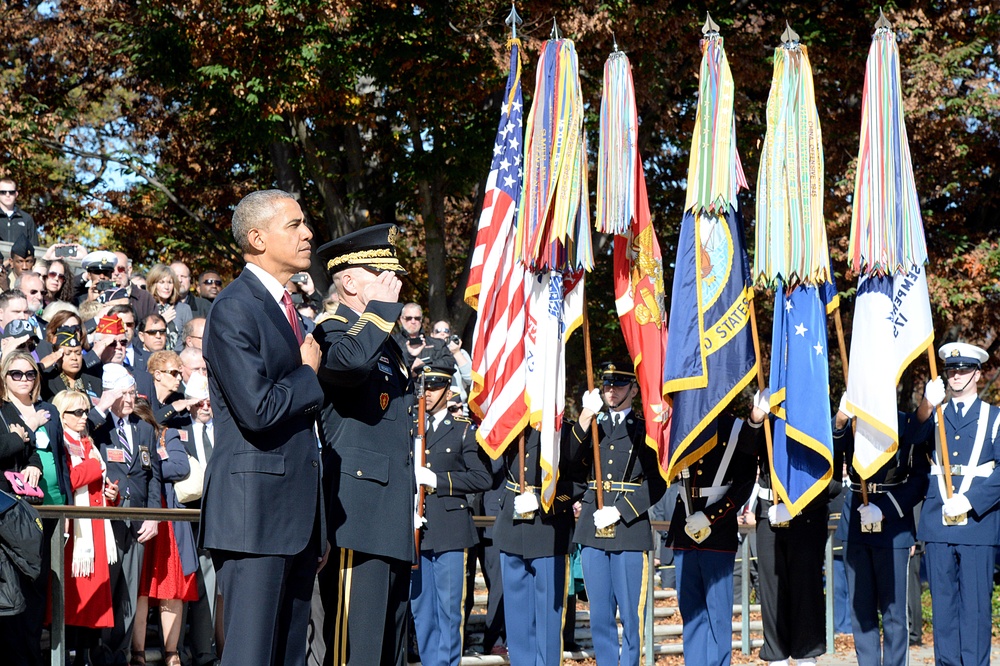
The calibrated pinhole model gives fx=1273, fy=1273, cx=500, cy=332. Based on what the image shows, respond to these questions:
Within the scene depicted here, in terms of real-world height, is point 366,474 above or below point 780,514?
above

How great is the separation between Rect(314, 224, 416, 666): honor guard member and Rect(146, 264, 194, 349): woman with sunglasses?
24.7ft

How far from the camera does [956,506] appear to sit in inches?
319

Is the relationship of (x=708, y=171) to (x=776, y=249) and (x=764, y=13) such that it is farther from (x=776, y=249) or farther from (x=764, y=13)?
(x=764, y=13)

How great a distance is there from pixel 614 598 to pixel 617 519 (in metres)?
0.62

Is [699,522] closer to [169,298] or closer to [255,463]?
[255,463]

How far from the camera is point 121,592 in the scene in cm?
783

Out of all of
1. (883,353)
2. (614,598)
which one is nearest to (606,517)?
(614,598)

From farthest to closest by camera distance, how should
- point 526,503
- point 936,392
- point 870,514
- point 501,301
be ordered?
point 501,301, point 870,514, point 526,503, point 936,392

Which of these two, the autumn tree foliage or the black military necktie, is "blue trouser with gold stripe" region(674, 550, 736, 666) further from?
the autumn tree foliage

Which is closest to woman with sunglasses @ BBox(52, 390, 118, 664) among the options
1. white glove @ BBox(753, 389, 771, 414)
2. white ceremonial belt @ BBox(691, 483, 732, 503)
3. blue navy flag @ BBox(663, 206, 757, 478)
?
blue navy flag @ BBox(663, 206, 757, 478)

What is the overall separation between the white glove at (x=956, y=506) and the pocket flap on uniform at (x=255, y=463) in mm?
5179

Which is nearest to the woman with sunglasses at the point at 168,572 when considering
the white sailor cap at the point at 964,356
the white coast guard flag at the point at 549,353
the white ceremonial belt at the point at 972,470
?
the white coast guard flag at the point at 549,353

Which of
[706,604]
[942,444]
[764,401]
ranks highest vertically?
[764,401]

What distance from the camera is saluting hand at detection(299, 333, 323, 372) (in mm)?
4703
